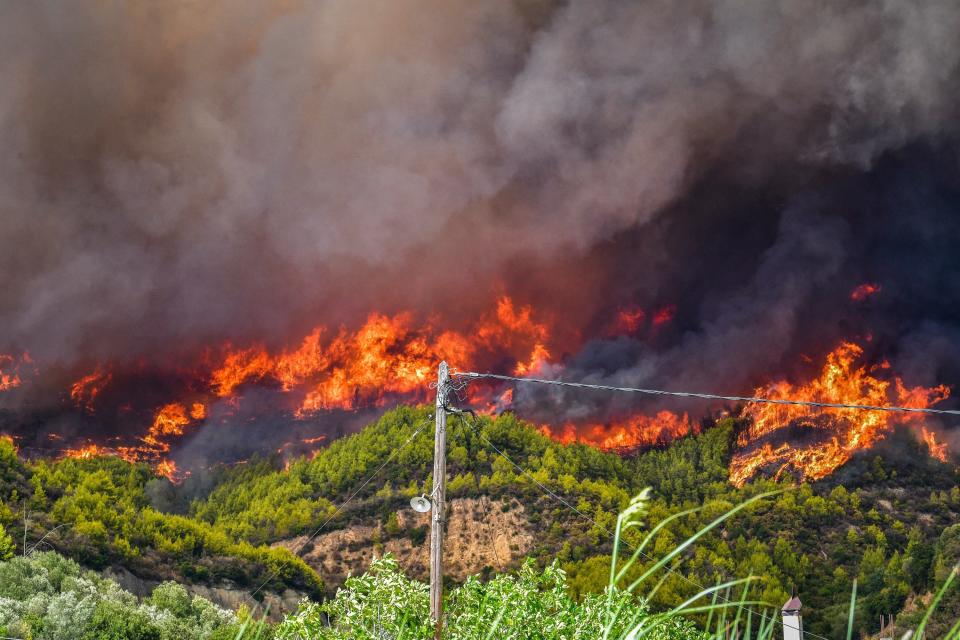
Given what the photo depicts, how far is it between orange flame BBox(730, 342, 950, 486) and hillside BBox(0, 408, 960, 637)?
2.41 metres

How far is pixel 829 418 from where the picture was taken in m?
101

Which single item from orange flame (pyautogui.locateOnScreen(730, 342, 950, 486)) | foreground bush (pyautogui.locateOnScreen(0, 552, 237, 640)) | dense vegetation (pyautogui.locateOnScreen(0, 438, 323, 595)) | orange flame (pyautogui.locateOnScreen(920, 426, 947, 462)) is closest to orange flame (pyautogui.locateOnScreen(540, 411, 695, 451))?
orange flame (pyautogui.locateOnScreen(730, 342, 950, 486))

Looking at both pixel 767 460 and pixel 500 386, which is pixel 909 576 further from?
pixel 500 386

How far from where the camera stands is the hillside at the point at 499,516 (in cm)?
6906

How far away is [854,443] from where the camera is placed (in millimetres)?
96500

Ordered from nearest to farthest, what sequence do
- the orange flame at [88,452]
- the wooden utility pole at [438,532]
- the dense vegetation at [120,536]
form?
1. the wooden utility pole at [438,532]
2. the dense vegetation at [120,536]
3. the orange flame at [88,452]

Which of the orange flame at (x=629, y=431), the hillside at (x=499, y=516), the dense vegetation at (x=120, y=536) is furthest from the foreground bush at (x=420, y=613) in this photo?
the orange flame at (x=629, y=431)

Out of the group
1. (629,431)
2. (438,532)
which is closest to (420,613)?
(438,532)

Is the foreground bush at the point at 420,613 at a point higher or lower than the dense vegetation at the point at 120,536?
lower

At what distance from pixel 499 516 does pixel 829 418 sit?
43.4 m

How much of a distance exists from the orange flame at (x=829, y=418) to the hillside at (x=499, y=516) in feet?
7.91

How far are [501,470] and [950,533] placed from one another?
135ft

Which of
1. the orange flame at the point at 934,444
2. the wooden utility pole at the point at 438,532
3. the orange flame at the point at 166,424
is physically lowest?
the wooden utility pole at the point at 438,532

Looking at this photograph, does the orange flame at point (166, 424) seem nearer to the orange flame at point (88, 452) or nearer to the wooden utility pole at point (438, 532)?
the orange flame at point (88, 452)
